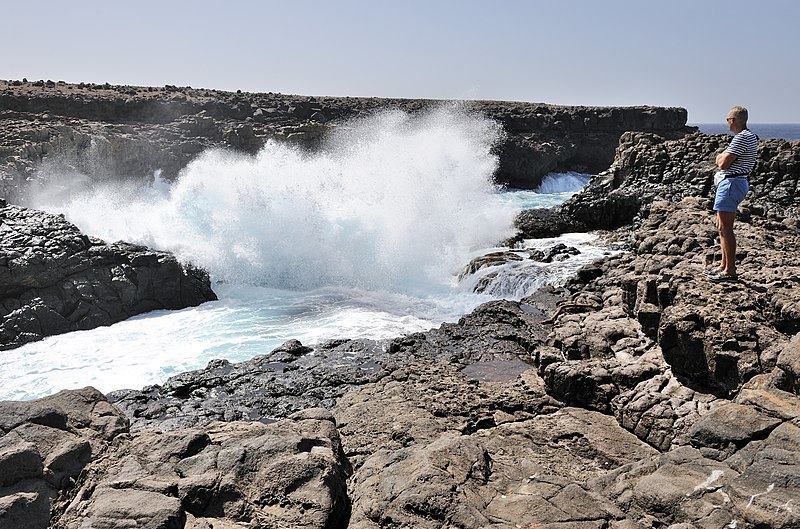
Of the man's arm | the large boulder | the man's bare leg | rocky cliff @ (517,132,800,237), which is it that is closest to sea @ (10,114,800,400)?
the large boulder

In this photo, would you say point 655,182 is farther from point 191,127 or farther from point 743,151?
point 191,127

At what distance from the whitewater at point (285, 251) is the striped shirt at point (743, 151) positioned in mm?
7157

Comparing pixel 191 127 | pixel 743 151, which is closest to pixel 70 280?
pixel 743 151

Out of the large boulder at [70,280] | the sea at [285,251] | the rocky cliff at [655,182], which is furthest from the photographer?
the rocky cliff at [655,182]

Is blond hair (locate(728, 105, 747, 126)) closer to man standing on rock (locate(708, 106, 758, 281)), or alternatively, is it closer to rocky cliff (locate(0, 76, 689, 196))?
man standing on rock (locate(708, 106, 758, 281))

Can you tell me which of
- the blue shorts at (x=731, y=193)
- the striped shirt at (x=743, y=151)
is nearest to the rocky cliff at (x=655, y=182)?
the blue shorts at (x=731, y=193)

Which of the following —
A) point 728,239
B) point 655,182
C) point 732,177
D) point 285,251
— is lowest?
point 285,251

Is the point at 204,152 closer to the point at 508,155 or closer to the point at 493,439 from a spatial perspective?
the point at 508,155

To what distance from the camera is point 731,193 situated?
597 cm

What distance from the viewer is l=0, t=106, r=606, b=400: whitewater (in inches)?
446

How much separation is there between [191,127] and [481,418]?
28.0 meters

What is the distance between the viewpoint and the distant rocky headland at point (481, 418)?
10.5 feet

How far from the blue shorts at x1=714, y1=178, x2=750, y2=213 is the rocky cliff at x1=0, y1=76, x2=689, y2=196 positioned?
17978 millimetres

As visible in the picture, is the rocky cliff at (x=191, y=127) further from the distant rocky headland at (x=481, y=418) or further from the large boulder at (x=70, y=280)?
the distant rocky headland at (x=481, y=418)
